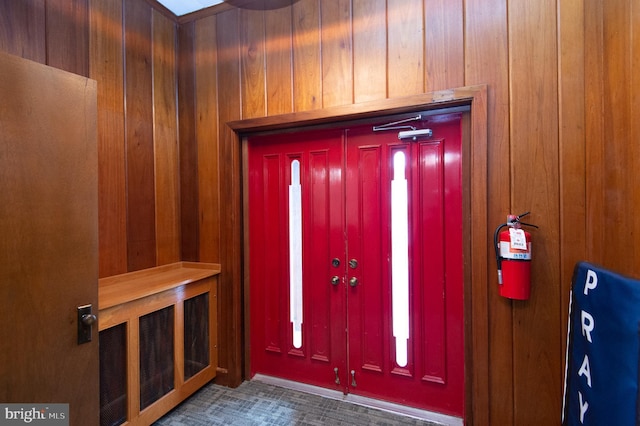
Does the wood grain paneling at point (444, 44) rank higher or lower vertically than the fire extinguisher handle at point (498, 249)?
higher

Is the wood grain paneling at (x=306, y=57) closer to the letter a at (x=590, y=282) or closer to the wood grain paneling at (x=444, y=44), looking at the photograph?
the wood grain paneling at (x=444, y=44)

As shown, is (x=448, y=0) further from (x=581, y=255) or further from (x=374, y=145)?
(x=581, y=255)

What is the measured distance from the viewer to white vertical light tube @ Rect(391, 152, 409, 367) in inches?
79.3

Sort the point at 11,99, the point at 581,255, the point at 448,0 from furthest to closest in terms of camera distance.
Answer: the point at 448,0 < the point at 581,255 < the point at 11,99

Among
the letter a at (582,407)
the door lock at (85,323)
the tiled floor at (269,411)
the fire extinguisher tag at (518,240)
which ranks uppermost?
the fire extinguisher tag at (518,240)

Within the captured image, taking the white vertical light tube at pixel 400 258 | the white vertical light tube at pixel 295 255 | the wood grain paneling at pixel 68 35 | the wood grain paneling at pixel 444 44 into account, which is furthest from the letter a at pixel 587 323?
the wood grain paneling at pixel 68 35

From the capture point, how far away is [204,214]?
244 cm

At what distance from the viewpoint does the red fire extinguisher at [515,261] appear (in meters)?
1.52

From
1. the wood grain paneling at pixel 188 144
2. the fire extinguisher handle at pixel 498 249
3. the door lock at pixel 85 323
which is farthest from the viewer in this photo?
the wood grain paneling at pixel 188 144

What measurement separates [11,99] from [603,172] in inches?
110

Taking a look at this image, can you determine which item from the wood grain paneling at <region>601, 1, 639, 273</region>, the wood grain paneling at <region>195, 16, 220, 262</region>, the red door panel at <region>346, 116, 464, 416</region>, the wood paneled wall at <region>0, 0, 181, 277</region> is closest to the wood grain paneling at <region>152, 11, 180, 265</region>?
the wood paneled wall at <region>0, 0, 181, 277</region>

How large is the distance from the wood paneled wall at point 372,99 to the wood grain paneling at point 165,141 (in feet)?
0.04

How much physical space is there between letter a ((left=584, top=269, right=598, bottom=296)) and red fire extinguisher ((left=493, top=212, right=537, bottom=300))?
0.86 ft

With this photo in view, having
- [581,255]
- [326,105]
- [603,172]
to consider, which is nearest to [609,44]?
[603,172]
